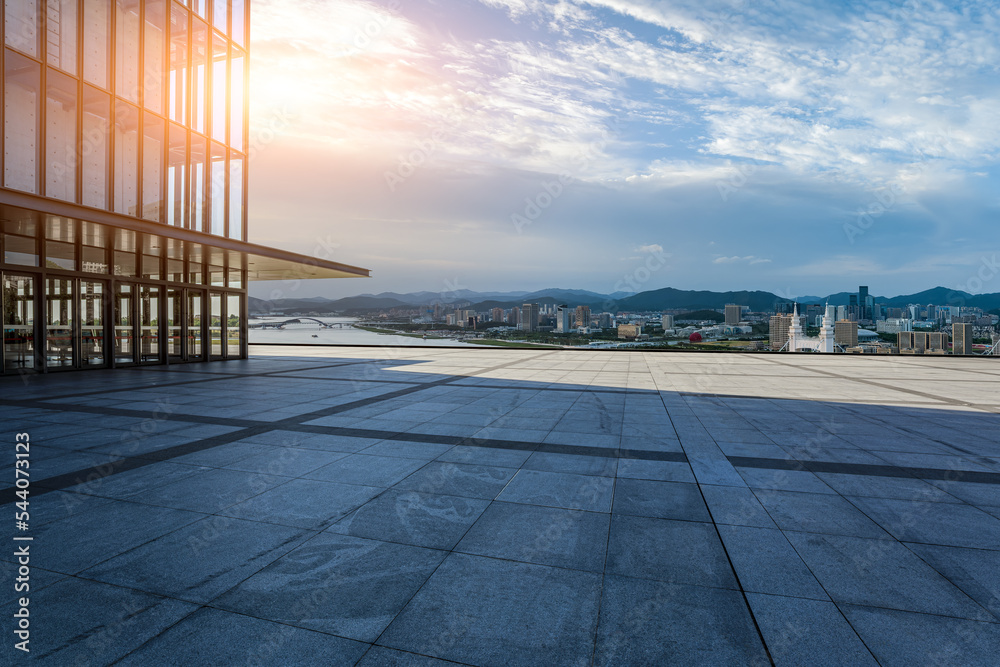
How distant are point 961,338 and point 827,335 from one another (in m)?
6.46

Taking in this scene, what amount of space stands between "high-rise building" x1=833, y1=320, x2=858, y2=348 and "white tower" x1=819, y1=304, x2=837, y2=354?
1.73ft

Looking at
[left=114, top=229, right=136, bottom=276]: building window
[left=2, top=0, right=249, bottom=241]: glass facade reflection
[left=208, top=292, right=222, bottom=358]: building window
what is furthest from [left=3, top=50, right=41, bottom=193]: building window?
[left=208, top=292, right=222, bottom=358]: building window

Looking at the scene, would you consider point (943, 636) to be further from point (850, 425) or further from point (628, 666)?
point (850, 425)

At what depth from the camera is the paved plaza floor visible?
9.52ft

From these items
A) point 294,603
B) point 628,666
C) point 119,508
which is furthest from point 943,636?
point 119,508

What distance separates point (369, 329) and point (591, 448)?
3399cm

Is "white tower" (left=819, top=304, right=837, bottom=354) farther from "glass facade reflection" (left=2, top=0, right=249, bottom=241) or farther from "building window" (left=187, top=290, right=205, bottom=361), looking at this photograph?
"building window" (left=187, top=290, right=205, bottom=361)

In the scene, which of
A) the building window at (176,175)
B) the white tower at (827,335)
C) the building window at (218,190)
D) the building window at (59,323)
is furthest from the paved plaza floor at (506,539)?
the white tower at (827,335)

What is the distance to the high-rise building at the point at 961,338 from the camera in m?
26.9

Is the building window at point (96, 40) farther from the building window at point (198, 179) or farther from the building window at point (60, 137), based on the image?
the building window at point (198, 179)

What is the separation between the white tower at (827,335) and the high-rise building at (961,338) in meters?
5.61

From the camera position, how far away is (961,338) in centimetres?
2750

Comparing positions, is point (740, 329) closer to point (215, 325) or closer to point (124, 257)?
point (215, 325)
